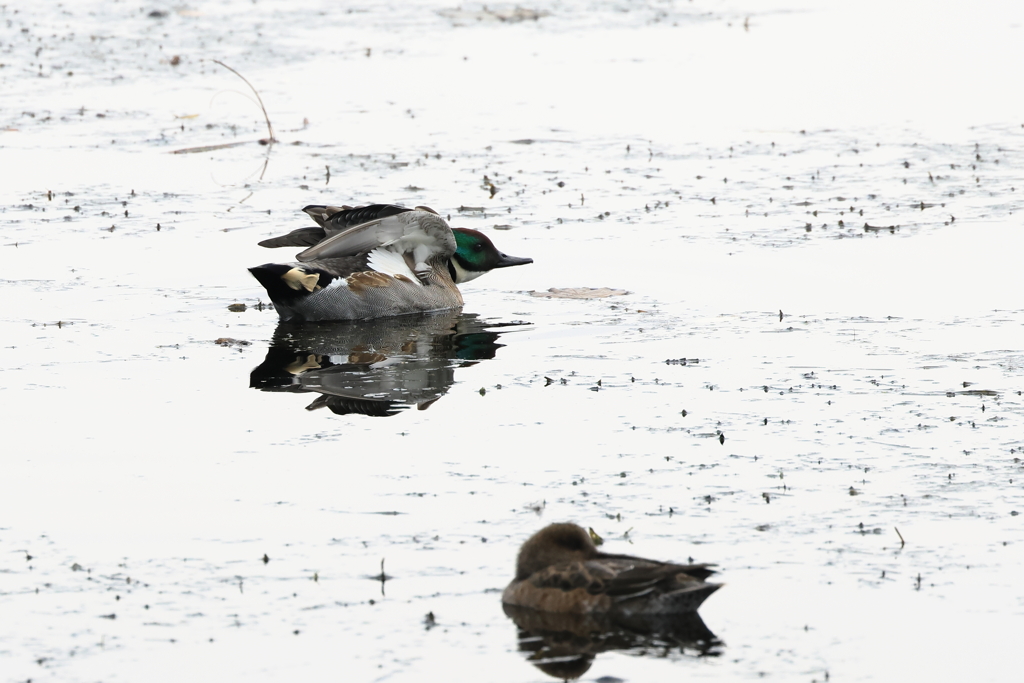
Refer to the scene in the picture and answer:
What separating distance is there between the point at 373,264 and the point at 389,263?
0.66 ft

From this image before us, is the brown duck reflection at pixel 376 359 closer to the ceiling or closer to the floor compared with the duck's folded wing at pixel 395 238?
closer to the floor

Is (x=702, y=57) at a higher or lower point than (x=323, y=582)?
higher

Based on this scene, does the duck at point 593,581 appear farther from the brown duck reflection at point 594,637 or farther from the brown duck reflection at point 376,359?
the brown duck reflection at point 376,359

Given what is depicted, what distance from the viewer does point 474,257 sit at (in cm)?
1325

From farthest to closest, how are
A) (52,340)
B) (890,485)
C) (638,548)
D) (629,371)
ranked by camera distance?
(52,340) → (629,371) → (890,485) → (638,548)

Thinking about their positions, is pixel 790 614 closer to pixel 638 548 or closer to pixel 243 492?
pixel 638 548

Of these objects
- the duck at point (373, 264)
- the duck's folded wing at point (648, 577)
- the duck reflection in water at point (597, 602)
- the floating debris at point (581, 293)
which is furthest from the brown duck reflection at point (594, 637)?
the floating debris at point (581, 293)

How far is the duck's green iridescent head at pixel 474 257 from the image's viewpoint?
43.1 feet

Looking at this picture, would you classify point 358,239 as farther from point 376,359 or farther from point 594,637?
point 594,637

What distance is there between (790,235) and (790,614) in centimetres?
832

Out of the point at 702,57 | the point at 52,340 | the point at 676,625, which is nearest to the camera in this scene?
the point at 676,625

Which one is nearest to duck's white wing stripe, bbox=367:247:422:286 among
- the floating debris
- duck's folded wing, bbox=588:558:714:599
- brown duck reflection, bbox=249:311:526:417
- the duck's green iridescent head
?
brown duck reflection, bbox=249:311:526:417

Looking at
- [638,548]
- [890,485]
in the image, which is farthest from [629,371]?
[638,548]

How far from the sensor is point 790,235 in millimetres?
14367
